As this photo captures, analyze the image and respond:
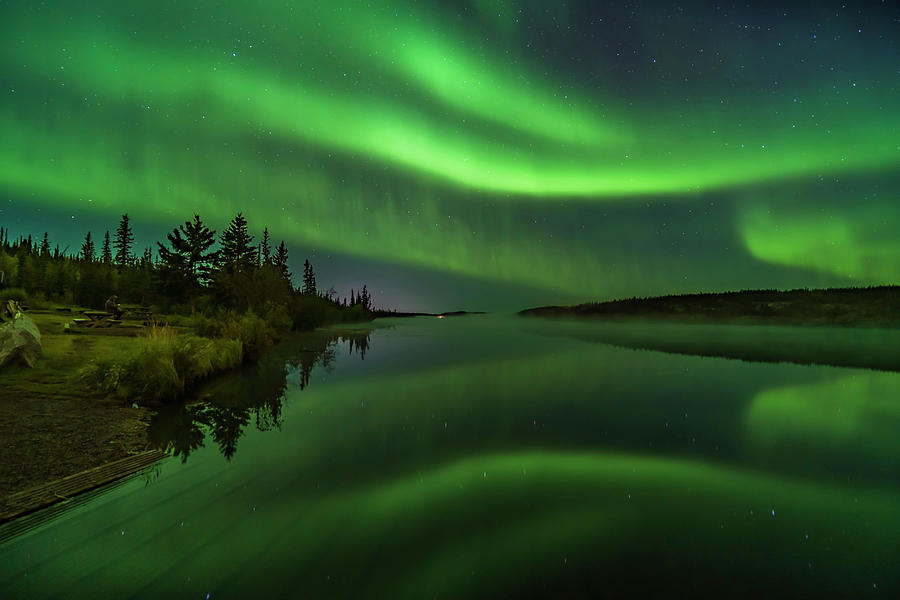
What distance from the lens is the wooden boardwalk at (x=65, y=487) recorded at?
202 inches

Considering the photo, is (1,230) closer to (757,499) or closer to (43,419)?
(43,419)

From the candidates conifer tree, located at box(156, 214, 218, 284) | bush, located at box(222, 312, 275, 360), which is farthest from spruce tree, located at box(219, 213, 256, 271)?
bush, located at box(222, 312, 275, 360)

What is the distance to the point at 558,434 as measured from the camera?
1060cm

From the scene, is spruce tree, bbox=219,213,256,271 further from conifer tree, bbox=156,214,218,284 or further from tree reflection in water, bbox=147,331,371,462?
tree reflection in water, bbox=147,331,371,462

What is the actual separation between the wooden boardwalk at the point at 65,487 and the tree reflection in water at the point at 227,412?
93 centimetres

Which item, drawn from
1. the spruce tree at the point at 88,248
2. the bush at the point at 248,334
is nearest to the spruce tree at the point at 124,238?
the spruce tree at the point at 88,248

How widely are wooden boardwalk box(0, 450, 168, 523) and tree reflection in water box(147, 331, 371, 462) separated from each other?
0.93 meters

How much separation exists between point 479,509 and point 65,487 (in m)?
5.92

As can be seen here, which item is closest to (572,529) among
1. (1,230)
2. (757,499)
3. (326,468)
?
(757,499)

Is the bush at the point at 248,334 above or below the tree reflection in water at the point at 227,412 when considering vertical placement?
above

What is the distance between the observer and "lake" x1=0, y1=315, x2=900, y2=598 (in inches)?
175

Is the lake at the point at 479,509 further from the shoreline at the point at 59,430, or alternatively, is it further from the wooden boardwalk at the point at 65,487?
the shoreline at the point at 59,430

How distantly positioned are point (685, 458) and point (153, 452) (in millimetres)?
10790

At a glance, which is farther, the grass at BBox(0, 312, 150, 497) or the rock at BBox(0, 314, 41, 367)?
the rock at BBox(0, 314, 41, 367)
